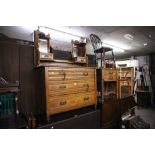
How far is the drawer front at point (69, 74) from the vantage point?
2.05 meters

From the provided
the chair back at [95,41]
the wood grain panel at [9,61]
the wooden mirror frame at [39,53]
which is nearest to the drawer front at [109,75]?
the chair back at [95,41]

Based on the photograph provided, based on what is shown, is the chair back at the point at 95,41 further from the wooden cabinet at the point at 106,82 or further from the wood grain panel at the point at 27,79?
the wood grain panel at the point at 27,79

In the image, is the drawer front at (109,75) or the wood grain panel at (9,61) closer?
the wood grain panel at (9,61)

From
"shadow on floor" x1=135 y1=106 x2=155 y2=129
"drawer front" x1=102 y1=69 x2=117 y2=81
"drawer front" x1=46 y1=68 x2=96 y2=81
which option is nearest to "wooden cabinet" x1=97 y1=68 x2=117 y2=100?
"drawer front" x1=102 y1=69 x2=117 y2=81

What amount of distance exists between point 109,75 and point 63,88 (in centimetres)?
126

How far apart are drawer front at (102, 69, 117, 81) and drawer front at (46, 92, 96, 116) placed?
480 mm

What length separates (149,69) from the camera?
23.4 feet

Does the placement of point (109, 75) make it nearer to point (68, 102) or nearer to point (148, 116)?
point (68, 102)

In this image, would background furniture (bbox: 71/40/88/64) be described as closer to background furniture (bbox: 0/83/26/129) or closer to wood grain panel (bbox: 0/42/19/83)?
wood grain panel (bbox: 0/42/19/83)

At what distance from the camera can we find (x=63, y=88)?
221 cm

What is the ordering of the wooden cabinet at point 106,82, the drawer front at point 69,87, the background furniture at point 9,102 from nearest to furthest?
the background furniture at point 9,102
the drawer front at point 69,87
the wooden cabinet at point 106,82

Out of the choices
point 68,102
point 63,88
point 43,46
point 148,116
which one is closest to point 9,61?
point 43,46

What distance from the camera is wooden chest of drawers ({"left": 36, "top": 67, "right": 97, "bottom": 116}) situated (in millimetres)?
2016

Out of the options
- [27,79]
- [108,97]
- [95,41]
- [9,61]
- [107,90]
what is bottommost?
[108,97]
